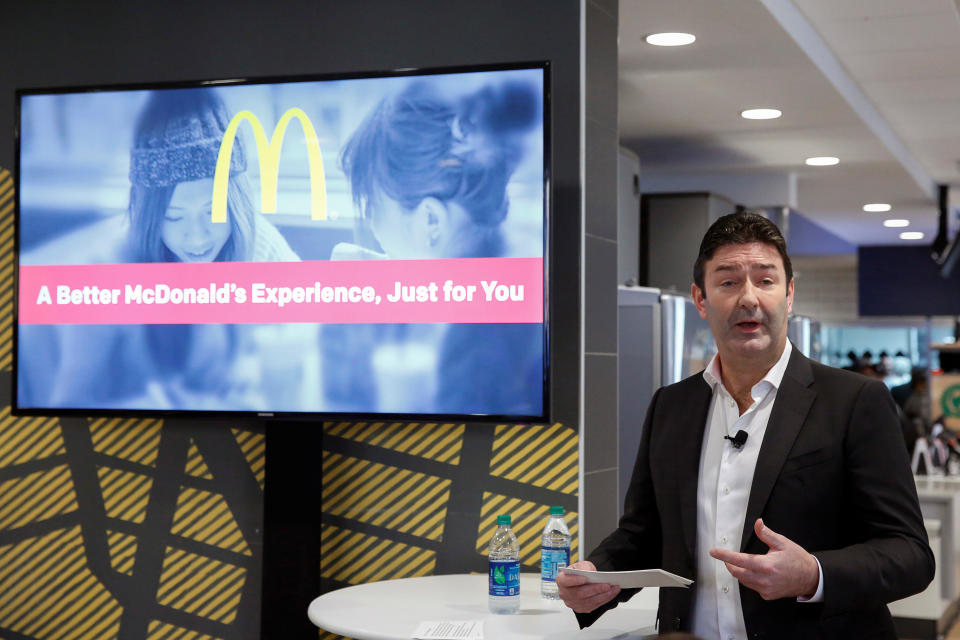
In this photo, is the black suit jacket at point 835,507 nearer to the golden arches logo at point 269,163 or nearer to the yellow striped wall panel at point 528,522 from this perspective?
the yellow striped wall panel at point 528,522

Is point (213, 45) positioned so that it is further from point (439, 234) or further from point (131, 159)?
point (439, 234)

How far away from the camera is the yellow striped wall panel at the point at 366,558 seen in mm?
3410

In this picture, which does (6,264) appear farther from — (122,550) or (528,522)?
(528,522)

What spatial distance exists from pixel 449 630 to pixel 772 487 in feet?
3.17

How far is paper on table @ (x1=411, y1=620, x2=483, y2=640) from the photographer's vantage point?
2.54 meters

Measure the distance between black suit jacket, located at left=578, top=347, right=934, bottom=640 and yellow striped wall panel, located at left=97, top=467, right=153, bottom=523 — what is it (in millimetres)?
2071

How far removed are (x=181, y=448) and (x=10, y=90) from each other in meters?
1.35

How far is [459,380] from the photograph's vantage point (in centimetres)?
312

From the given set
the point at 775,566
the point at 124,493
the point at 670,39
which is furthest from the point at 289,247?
the point at 670,39

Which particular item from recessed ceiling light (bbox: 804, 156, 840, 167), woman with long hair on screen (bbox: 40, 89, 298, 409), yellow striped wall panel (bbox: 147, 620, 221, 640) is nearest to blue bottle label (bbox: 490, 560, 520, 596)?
woman with long hair on screen (bbox: 40, 89, 298, 409)

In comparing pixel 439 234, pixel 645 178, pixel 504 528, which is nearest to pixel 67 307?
pixel 439 234

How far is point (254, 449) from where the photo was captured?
349cm

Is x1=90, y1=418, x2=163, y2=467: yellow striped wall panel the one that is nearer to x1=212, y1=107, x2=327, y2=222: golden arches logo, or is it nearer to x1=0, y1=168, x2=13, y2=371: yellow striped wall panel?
x1=0, y1=168, x2=13, y2=371: yellow striped wall panel

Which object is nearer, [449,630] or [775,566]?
[775,566]
